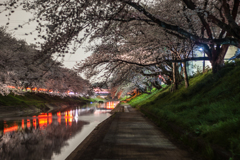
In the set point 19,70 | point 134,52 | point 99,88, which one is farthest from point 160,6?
point 19,70

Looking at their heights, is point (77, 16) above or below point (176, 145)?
above

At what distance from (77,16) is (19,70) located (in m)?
19.2

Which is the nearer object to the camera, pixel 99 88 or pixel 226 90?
pixel 226 90

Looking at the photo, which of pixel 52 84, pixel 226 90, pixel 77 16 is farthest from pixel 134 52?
pixel 52 84

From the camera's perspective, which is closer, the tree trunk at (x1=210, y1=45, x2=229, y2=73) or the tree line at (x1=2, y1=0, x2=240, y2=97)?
the tree line at (x1=2, y1=0, x2=240, y2=97)

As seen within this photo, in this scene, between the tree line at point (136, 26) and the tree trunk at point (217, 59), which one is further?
the tree trunk at point (217, 59)

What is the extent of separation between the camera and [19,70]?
2355 centimetres

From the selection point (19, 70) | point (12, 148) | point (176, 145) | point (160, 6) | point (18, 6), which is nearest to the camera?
point (18, 6)

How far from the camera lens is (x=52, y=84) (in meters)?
37.7

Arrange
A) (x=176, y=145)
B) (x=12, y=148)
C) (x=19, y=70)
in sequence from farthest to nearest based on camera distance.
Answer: (x=19, y=70) < (x=12, y=148) < (x=176, y=145)

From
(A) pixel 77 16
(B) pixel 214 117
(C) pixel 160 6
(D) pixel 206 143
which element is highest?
(C) pixel 160 6

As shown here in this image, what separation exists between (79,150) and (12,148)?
3325 millimetres

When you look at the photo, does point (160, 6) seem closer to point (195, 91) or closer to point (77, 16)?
point (195, 91)

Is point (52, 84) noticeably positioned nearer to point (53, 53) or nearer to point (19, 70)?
point (19, 70)
